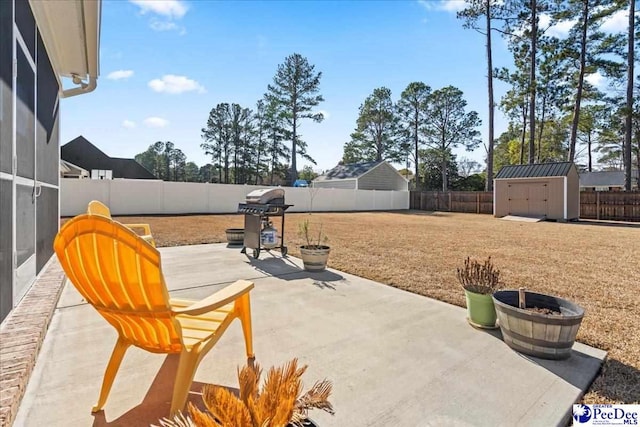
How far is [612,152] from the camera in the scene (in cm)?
2659

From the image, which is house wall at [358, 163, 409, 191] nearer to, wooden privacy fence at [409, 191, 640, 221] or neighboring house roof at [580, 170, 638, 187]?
wooden privacy fence at [409, 191, 640, 221]

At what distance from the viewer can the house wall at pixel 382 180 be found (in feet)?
77.5

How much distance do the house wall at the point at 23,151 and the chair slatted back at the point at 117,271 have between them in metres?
1.37

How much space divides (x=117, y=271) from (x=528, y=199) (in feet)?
61.9

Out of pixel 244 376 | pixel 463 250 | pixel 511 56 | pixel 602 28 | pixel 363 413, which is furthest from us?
pixel 511 56

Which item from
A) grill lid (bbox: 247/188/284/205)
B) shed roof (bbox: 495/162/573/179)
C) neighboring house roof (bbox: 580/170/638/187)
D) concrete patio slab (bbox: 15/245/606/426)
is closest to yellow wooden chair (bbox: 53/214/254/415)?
concrete patio slab (bbox: 15/245/606/426)

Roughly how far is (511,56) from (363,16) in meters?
14.2

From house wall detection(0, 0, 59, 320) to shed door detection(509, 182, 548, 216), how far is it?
18.6 metres

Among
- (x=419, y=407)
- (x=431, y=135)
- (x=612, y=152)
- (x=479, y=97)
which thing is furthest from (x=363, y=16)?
(x=612, y=152)

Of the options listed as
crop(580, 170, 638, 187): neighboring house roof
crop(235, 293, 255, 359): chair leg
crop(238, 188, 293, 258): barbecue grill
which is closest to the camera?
crop(235, 293, 255, 359): chair leg

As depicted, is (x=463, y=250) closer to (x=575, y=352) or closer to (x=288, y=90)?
(x=575, y=352)

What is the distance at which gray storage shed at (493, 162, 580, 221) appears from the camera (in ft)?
49.1

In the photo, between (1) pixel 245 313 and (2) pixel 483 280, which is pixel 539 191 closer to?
(2) pixel 483 280

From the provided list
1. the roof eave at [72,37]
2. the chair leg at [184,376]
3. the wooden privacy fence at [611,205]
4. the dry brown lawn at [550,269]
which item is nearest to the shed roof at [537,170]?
the wooden privacy fence at [611,205]
